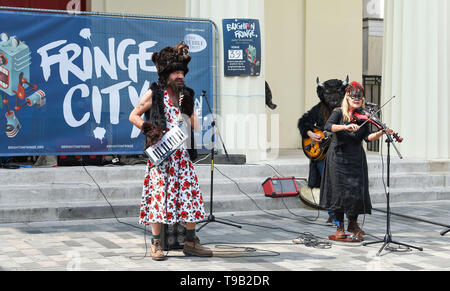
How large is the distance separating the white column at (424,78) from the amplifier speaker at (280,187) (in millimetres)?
3449

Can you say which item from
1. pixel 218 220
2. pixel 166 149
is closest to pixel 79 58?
pixel 218 220

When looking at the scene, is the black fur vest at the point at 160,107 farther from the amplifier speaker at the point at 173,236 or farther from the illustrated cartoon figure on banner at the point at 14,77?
the illustrated cartoon figure on banner at the point at 14,77

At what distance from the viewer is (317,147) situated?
9.73m

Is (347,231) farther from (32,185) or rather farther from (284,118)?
(284,118)

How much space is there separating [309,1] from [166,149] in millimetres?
10647

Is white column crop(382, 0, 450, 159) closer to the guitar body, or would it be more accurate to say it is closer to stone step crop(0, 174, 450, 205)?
stone step crop(0, 174, 450, 205)

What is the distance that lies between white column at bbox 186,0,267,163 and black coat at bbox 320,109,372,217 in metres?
3.56

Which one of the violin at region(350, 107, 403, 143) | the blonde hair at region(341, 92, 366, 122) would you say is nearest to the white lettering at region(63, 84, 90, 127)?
the blonde hair at region(341, 92, 366, 122)

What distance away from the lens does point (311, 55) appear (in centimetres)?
1686

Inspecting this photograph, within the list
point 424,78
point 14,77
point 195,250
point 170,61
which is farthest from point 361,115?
point 424,78

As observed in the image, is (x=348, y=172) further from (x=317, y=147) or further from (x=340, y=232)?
(x=317, y=147)

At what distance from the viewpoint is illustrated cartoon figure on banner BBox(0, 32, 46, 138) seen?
404 inches

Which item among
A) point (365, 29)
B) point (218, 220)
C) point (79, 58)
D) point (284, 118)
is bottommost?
A: point (218, 220)

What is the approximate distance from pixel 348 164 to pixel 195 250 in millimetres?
2192
